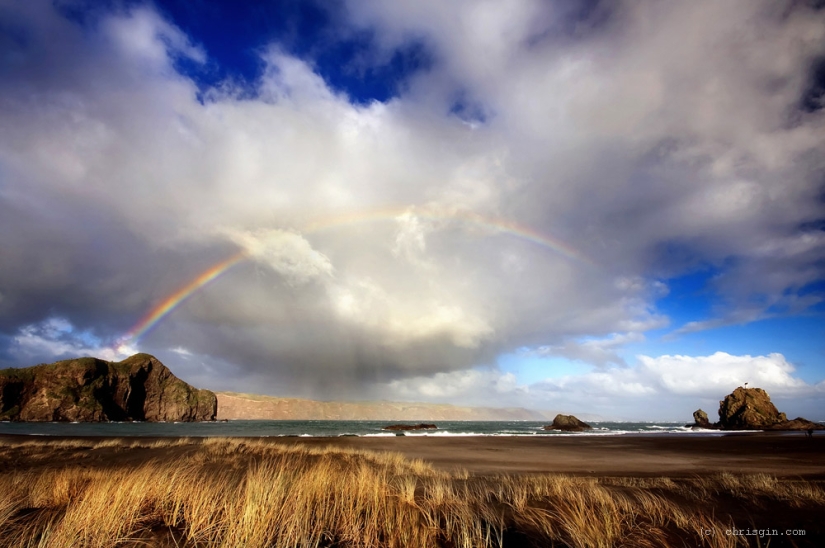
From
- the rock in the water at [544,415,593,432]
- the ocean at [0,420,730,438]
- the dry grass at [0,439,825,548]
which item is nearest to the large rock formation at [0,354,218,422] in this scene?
the ocean at [0,420,730,438]

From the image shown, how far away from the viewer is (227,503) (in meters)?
6.99

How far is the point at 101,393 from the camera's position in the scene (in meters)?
150

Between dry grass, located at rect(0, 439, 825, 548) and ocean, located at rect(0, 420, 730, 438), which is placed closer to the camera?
dry grass, located at rect(0, 439, 825, 548)

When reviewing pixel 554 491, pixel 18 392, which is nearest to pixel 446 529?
pixel 554 491

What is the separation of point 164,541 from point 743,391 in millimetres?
124411

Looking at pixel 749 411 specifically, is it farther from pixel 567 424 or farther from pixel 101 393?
pixel 101 393

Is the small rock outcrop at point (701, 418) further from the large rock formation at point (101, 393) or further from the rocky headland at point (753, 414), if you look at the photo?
the large rock formation at point (101, 393)

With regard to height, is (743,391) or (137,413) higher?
(743,391)

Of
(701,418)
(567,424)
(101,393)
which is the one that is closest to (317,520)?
(567,424)

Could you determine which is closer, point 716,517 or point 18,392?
point 716,517

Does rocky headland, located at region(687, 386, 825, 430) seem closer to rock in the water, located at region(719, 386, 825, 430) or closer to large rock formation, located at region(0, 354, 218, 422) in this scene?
rock in the water, located at region(719, 386, 825, 430)

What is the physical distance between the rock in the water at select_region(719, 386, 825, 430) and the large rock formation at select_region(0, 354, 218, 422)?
7552 inches

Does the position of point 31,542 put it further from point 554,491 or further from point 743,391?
point 743,391

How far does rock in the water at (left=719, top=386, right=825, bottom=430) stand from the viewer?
8439 cm
